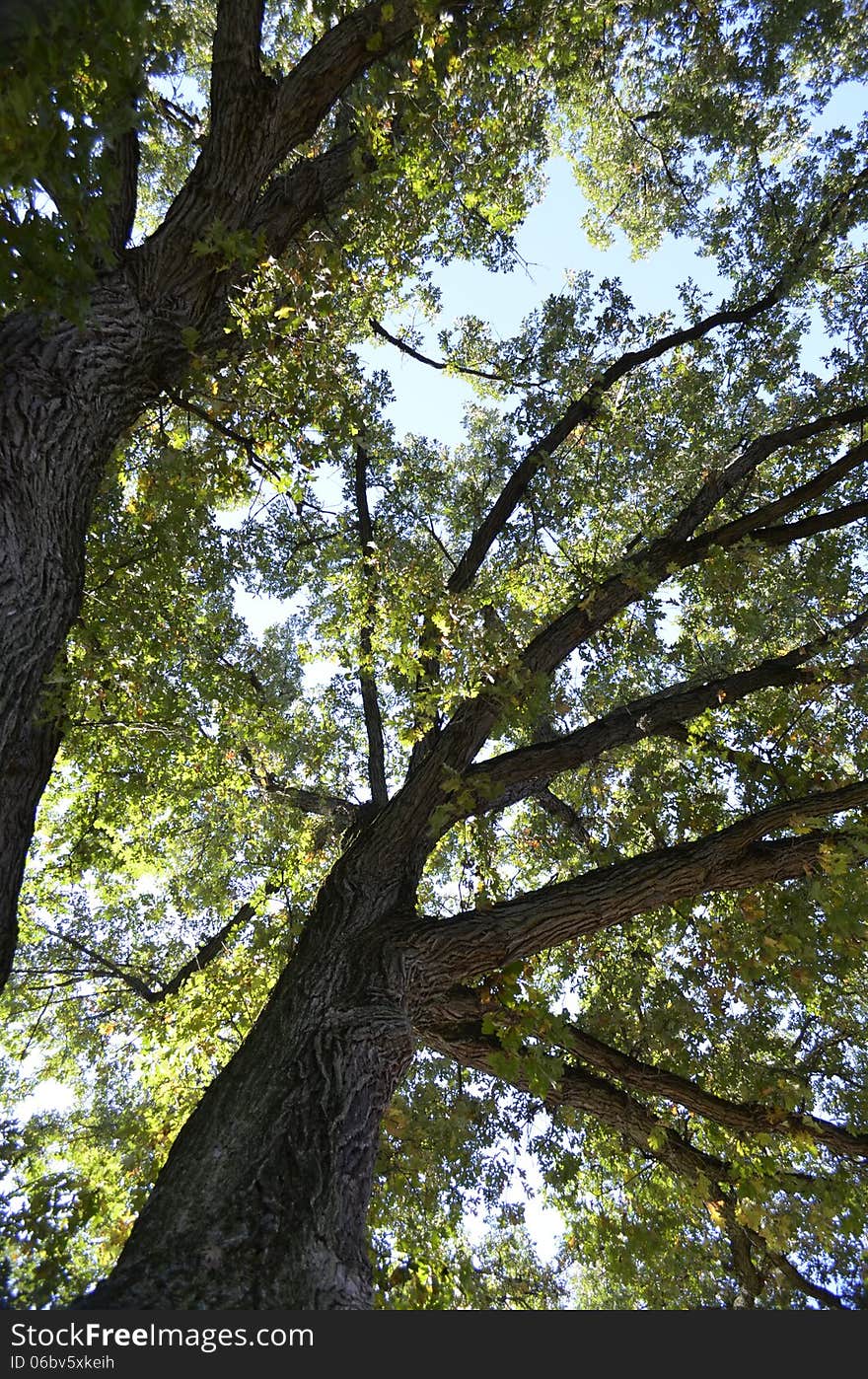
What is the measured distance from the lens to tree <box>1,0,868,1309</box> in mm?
3523

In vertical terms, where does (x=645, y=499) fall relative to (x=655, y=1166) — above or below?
above

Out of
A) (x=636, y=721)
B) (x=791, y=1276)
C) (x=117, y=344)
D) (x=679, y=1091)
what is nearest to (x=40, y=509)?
(x=117, y=344)

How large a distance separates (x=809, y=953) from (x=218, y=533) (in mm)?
6252

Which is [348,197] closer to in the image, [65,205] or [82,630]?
[65,205]

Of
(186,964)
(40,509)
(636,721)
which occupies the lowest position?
(40,509)

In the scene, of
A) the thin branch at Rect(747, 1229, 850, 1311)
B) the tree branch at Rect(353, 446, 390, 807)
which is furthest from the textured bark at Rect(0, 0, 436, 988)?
the thin branch at Rect(747, 1229, 850, 1311)

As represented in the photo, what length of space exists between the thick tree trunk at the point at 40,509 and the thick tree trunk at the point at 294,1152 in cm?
133

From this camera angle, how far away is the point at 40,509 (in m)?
3.60

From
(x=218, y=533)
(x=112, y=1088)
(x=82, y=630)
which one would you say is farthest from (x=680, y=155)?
(x=112, y=1088)

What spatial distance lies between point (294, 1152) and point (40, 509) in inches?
122

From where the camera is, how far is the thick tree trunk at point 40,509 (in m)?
3.44

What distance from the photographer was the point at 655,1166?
6.51 meters

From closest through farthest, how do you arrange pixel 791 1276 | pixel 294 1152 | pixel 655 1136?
pixel 294 1152 < pixel 655 1136 < pixel 791 1276

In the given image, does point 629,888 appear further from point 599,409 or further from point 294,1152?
point 599,409
